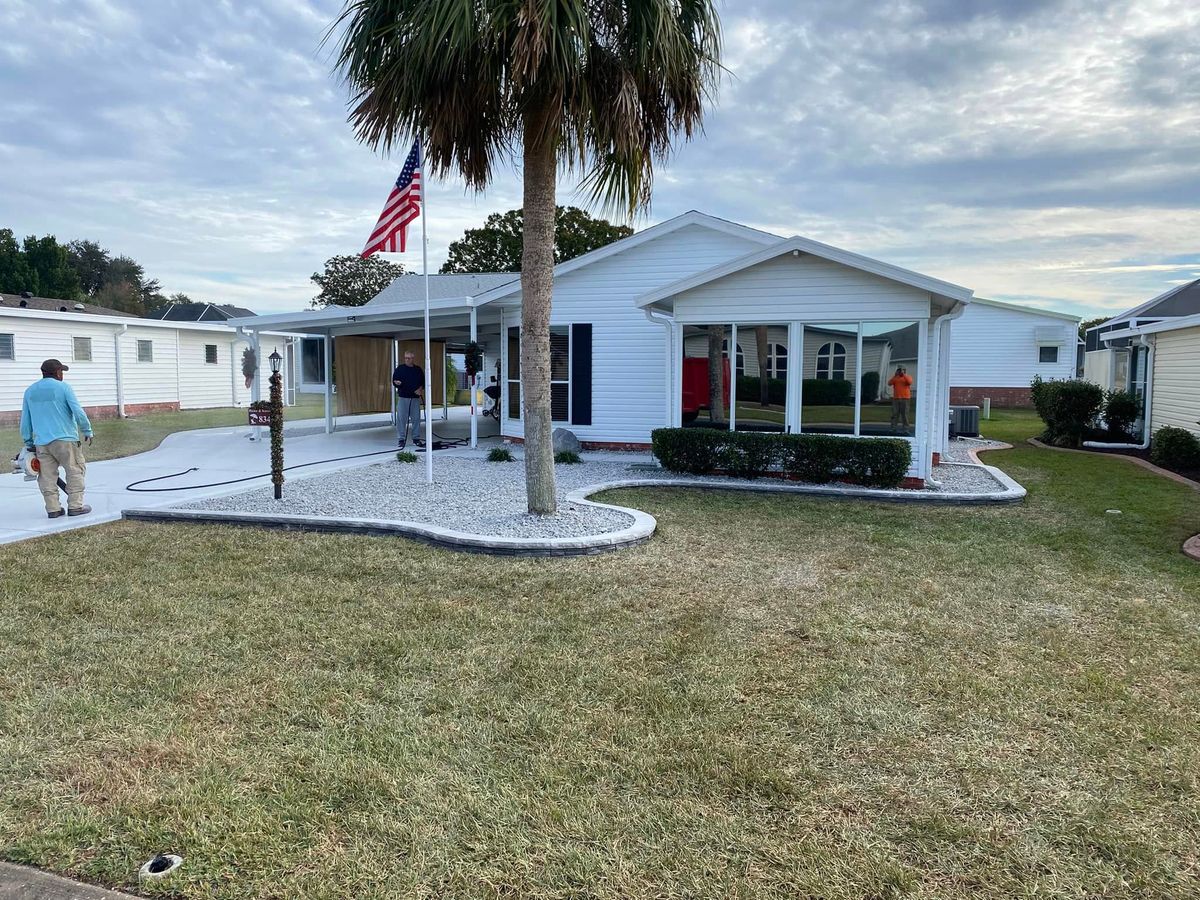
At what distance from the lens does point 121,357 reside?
21.3 metres

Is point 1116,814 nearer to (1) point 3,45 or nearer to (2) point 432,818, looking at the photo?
(2) point 432,818

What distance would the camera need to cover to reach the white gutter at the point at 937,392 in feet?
32.3

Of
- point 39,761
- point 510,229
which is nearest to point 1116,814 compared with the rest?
point 39,761

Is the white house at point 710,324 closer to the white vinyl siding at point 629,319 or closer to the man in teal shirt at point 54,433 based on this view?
the white vinyl siding at point 629,319

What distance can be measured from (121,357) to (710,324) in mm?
18863

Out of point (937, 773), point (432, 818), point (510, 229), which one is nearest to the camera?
point (432, 818)

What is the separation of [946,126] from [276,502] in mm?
11527

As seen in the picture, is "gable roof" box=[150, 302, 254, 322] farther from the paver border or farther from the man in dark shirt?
the paver border

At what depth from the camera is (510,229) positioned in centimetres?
3794

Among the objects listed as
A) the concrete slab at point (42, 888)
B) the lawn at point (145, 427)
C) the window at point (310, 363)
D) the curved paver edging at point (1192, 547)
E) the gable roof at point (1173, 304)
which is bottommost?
the concrete slab at point (42, 888)

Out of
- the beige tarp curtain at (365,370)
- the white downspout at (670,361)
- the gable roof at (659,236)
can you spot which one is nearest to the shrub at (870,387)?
the white downspout at (670,361)

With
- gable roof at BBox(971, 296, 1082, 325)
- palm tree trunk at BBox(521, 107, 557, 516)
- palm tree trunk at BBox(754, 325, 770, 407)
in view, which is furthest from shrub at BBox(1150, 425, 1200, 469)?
gable roof at BBox(971, 296, 1082, 325)

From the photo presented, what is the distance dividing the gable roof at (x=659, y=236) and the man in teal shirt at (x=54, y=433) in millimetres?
6519

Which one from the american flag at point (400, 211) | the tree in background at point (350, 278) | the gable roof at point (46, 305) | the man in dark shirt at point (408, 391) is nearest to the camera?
the american flag at point (400, 211)
